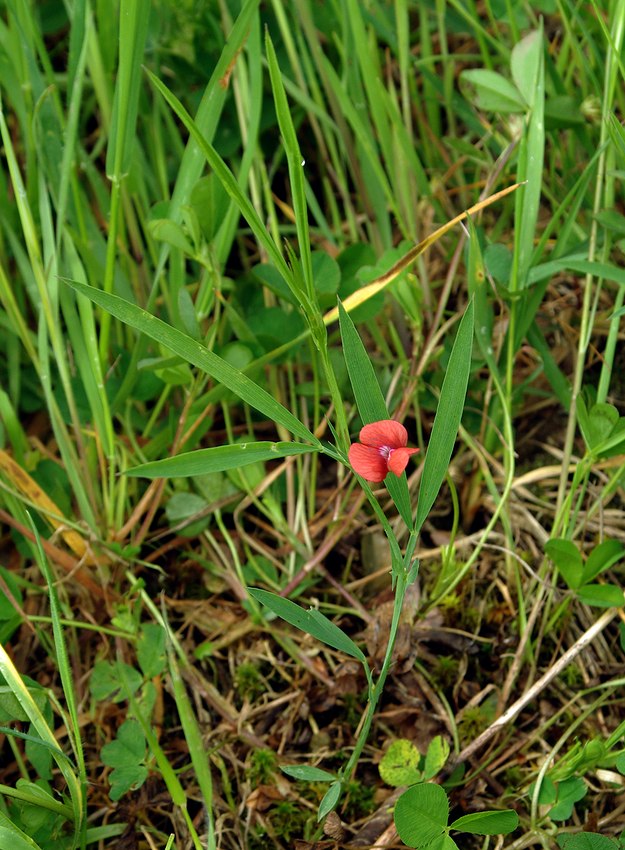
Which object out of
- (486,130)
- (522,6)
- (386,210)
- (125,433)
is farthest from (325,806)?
(522,6)

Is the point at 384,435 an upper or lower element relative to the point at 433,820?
upper

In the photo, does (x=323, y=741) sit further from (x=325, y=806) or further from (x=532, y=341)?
(x=532, y=341)

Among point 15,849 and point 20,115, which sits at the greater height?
point 20,115

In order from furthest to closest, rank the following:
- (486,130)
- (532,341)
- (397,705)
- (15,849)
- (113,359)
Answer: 1. (486,130)
2. (113,359)
3. (532,341)
4. (397,705)
5. (15,849)

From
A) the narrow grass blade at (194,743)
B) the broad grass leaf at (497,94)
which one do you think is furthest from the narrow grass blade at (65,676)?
the broad grass leaf at (497,94)

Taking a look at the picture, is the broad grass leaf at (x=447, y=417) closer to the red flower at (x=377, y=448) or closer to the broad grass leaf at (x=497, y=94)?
the red flower at (x=377, y=448)

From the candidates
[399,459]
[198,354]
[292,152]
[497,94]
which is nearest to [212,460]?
[198,354]

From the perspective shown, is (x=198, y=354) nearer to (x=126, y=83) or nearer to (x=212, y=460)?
(x=212, y=460)
